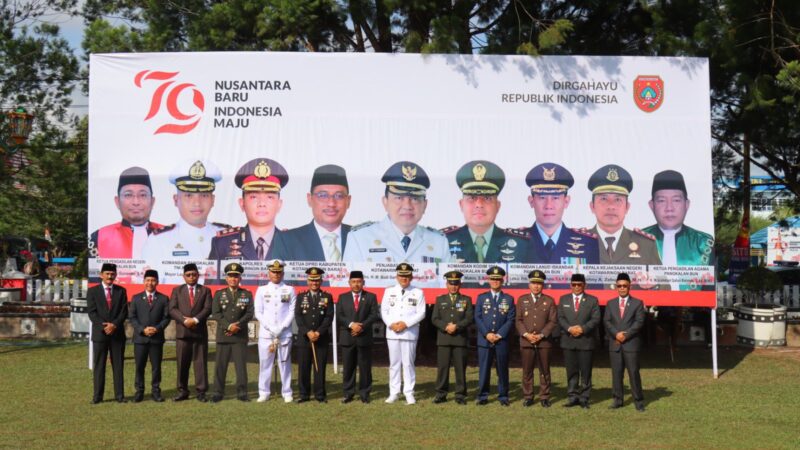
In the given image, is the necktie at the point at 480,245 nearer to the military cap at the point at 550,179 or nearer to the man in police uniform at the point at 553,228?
the man in police uniform at the point at 553,228

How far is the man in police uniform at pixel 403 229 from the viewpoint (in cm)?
1352

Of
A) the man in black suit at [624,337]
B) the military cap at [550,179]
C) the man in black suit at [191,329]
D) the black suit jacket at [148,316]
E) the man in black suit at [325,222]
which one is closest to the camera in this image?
the man in black suit at [624,337]

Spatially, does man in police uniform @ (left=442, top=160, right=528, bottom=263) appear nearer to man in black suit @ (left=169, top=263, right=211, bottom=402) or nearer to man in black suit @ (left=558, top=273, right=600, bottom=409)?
man in black suit @ (left=558, top=273, right=600, bottom=409)

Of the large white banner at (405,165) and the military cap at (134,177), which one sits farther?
the military cap at (134,177)

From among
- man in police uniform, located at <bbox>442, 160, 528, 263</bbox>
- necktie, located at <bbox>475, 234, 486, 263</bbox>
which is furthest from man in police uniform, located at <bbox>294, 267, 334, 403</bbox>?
necktie, located at <bbox>475, 234, 486, 263</bbox>

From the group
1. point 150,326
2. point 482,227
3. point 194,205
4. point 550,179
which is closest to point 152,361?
point 150,326

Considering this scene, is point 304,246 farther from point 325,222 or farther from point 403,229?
point 403,229

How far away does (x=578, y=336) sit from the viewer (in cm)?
1147

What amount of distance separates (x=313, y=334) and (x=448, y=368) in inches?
69.5

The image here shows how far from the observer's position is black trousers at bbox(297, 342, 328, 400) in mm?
11625

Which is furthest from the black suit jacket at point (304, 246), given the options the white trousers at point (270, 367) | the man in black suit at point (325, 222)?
the white trousers at point (270, 367)

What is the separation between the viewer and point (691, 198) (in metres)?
13.4

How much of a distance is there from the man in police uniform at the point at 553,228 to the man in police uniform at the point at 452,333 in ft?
6.48

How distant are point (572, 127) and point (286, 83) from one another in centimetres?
426
